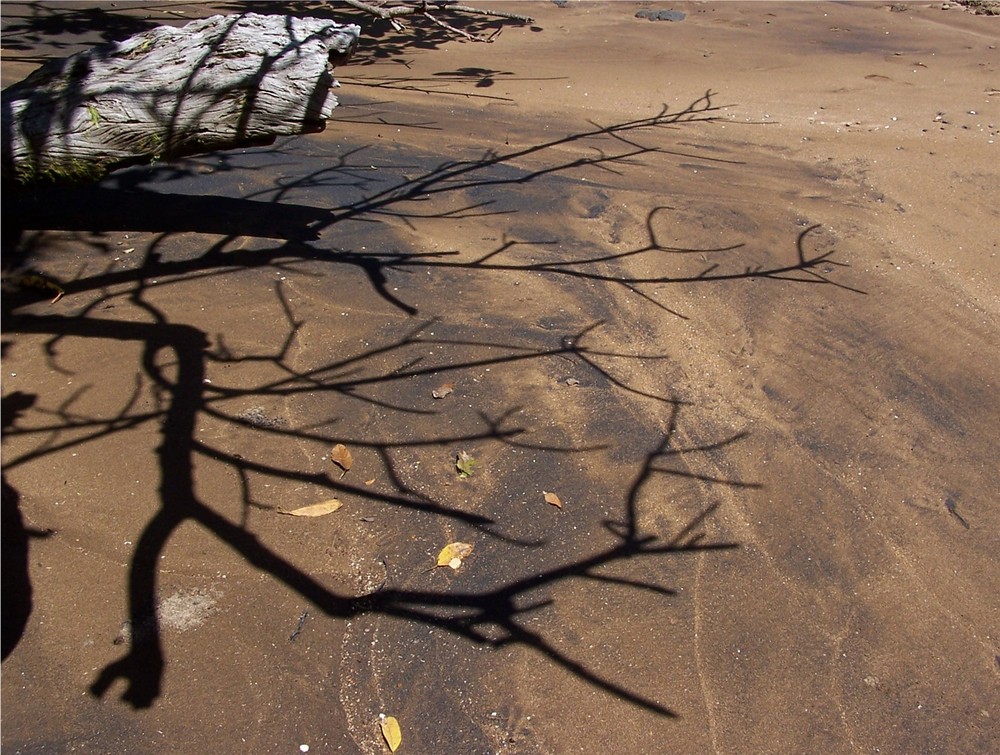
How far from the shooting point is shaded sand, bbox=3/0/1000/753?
3.01 m

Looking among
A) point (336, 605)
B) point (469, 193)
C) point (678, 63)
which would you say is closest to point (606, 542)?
point (336, 605)

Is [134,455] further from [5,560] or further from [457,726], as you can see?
[457,726]

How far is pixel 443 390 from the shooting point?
14.3 ft

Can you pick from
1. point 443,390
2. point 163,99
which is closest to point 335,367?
point 443,390

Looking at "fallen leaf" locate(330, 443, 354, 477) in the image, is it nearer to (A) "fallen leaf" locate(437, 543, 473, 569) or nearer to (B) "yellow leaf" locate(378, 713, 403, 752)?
(A) "fallen leaf" locate(437, 543, 473, 569)

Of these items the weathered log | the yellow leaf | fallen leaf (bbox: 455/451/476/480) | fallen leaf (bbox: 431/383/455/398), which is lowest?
the yellow leaf

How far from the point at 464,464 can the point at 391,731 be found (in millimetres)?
1302

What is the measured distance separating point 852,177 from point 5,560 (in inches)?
257

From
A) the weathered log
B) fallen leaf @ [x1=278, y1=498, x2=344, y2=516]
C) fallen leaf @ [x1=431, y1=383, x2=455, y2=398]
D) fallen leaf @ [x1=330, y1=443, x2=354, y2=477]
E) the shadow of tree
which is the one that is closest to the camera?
the shadow of tree

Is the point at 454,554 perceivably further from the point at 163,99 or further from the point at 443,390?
the point at 163,99

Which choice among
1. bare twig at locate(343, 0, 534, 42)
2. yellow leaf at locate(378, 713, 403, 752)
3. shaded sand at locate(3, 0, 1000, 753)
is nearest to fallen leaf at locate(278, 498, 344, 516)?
shaded sand at locate(3, 0, 1000, 753)

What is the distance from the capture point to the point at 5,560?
3.35m

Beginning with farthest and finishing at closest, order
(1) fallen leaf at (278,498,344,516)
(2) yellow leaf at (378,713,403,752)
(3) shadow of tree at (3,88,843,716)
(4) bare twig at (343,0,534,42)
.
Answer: (4) bare twig at (343,0,534,42), (1) fallen leaf at (278,498,344,516), (3) shadow of tree at (3,88,843,716), (2) yellow leaf at (378,713,403,752)

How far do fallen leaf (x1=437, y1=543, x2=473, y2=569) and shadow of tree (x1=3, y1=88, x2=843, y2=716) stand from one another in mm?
114
